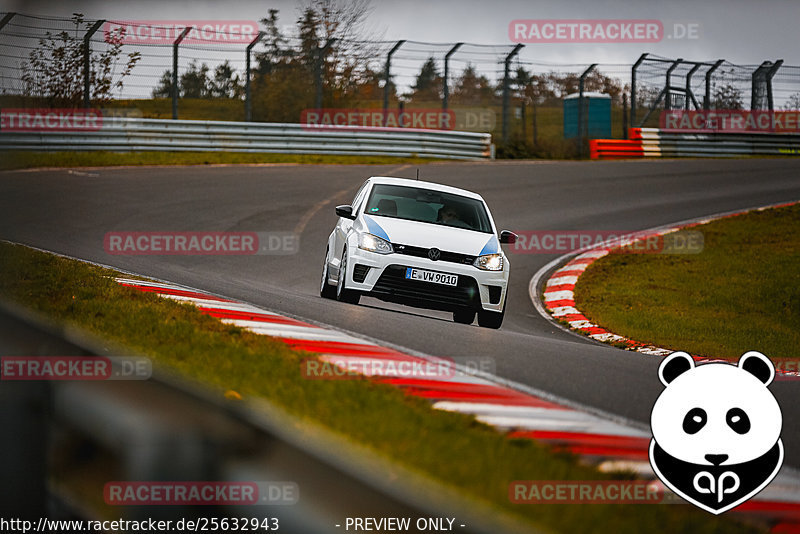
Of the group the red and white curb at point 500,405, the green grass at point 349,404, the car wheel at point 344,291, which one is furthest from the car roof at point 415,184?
the green grass at point 349,404

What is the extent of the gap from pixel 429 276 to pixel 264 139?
654 inches

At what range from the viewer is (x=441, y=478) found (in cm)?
295

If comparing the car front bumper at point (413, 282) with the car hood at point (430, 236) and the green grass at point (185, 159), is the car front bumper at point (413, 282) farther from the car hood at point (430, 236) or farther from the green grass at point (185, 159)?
the green grass at point (185, 159)

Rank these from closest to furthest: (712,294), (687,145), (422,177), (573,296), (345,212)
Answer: (345,212), (573,296), (712,294), (422,177), (687,145)

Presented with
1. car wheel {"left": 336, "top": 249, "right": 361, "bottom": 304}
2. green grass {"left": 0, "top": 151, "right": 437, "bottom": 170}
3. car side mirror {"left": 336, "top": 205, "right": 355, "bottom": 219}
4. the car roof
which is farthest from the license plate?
green grass {"left": 0, "top": 151, "right": 437, "bottom": 170}

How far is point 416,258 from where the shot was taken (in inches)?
355

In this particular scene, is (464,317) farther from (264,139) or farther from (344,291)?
(264,139)

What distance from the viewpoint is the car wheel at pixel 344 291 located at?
9.23 metres

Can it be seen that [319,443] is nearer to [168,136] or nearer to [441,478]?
[441,478]

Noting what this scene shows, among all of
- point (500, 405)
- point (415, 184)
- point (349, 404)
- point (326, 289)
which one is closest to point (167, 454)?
point (349, 404)

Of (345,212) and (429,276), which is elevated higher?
(345,212)

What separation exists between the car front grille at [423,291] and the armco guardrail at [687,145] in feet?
74.3

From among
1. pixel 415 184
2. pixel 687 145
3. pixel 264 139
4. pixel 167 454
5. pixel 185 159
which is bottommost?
pixel 167 454

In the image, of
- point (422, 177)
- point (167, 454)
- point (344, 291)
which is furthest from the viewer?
point (422, 177)
